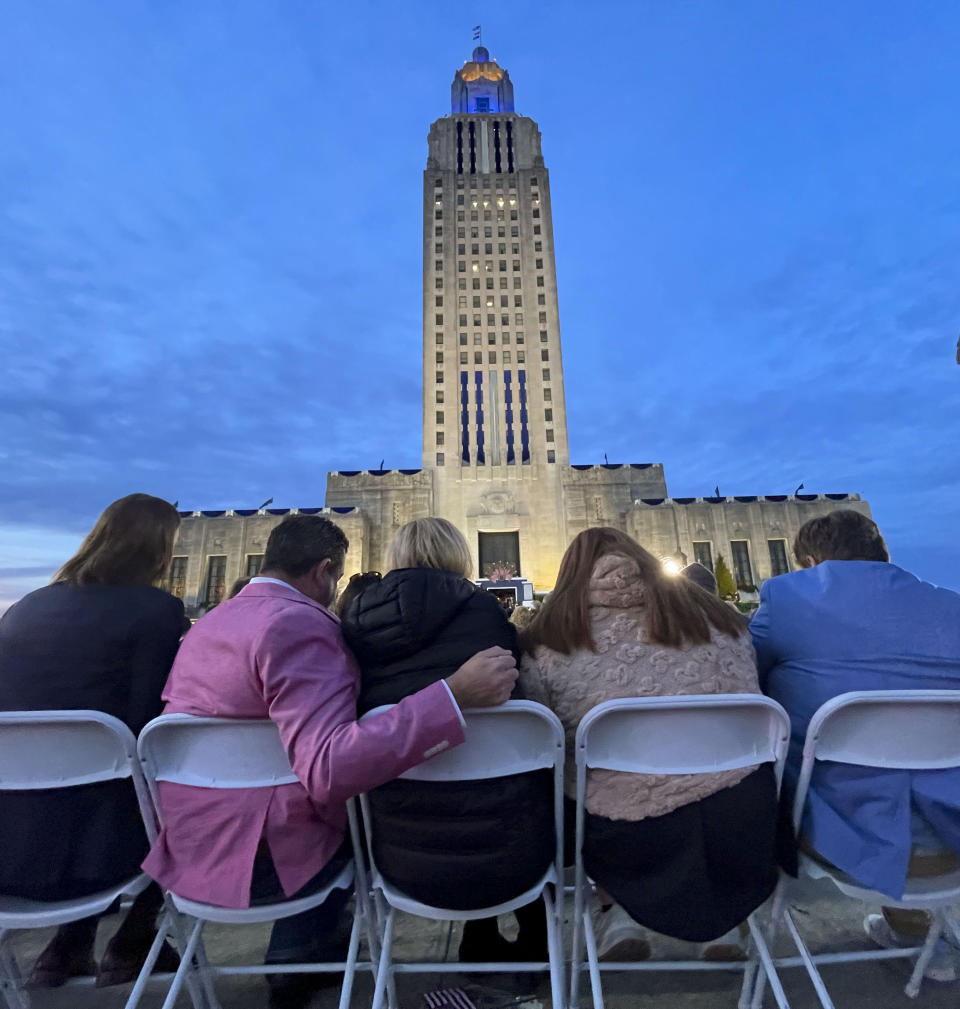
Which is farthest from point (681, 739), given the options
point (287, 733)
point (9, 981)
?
point (9, 981)

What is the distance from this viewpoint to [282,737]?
1.54 m

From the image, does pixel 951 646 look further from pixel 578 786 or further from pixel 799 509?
pixel 799 509

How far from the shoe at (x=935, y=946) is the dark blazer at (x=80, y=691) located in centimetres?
292

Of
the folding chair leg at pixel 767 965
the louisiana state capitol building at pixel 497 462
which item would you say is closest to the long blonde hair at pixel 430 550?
the folding chair leg at pixel 767 965

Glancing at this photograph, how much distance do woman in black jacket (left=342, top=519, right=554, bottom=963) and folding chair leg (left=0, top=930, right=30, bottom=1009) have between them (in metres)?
1.39

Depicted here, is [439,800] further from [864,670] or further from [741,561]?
[741,561]

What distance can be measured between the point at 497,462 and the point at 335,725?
95.9 feet

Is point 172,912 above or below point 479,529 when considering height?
below

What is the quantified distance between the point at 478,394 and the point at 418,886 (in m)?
31.2

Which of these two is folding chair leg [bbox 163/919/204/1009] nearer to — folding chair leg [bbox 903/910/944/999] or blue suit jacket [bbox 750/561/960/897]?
blue suit jacket [bbox 750/561/960/897]

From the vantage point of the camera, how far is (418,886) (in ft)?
5.34

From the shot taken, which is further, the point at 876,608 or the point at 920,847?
the point at 876,608

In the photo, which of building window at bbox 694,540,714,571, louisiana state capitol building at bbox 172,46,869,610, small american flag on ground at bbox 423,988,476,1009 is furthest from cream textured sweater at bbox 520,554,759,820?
building window at bbox 694,540,714,571

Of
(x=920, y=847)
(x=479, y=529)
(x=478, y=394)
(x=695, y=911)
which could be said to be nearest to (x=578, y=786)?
(x=695, y=911)
